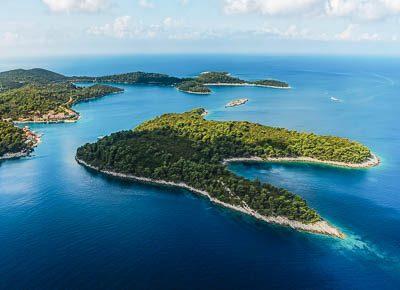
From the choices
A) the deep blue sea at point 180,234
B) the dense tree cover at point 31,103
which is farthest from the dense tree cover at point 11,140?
the dense tree cover at point 31,103

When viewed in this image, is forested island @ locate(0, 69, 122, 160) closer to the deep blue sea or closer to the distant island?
the deep blue sea

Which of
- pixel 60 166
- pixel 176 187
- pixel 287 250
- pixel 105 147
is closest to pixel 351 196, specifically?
pixel 287 250

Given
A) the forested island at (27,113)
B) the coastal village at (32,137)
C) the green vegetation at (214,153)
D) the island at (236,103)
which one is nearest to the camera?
the green vegetation at (214,153)

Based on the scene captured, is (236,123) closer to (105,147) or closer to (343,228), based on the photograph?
(105,147)

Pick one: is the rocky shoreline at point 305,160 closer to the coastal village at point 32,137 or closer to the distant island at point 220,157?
the distant island at point 220,157

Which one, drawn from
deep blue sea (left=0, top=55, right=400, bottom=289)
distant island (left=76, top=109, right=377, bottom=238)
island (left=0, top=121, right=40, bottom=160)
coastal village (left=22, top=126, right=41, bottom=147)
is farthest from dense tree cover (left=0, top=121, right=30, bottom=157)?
distant island (left=76, top=109, right=377, bottom=238)

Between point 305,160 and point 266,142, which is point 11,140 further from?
point 305,160

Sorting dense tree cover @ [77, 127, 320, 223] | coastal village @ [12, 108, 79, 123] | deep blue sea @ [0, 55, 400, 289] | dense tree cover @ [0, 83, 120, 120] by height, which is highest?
dense tree cover @ [0, 83, 120, 120]
